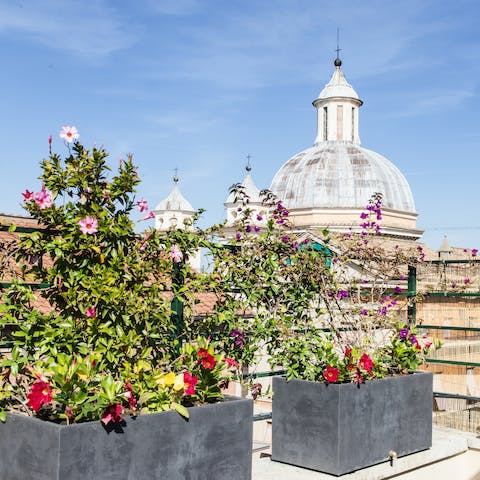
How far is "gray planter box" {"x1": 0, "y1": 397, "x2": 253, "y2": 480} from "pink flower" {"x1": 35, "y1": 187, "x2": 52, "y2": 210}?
116cm

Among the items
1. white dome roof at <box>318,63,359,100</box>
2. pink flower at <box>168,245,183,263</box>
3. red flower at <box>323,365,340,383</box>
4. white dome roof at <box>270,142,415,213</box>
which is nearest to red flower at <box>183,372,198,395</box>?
pink flower at <box>168,245,183,263</box>

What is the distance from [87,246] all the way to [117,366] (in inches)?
26.6

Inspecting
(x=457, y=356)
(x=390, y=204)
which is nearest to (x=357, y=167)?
(x=390, y=204)

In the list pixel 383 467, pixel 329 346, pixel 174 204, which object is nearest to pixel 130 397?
pixel 329 346

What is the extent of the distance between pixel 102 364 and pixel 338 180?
47.1m

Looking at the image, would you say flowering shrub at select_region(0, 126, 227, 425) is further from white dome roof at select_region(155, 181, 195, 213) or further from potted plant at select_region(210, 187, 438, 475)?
white dome roof at select_region(155, 181, 195, 213)

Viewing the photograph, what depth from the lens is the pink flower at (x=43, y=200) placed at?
3857 millimetres

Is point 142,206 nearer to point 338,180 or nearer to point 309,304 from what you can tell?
point 309,304

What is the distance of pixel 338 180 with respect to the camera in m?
49.8

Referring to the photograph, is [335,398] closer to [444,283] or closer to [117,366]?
[117,366]

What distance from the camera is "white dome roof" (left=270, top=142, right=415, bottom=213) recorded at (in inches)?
1939

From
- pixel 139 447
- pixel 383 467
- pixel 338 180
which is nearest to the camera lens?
pixel 139 447

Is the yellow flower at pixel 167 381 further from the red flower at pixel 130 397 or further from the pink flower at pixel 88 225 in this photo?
the pink flower at pixel 88 225

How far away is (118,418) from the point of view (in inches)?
125
